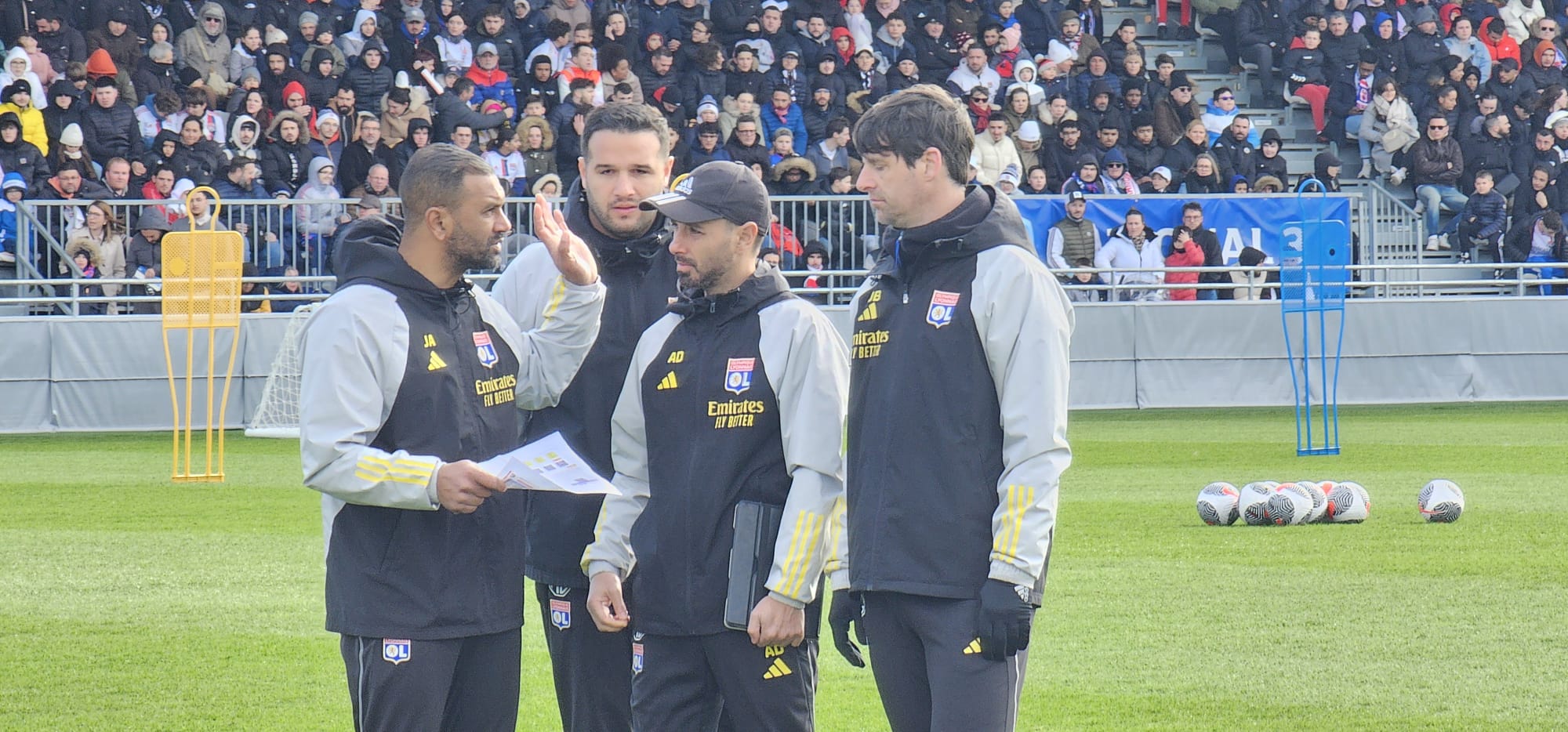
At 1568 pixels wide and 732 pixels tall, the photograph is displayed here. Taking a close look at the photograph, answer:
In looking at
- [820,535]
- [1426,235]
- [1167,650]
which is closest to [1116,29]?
[1426,235]

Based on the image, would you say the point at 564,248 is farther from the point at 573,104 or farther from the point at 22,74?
the point at 573,104

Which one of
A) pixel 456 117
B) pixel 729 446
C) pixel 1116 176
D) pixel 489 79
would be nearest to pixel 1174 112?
pixel 1116 176

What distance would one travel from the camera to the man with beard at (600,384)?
202 inches

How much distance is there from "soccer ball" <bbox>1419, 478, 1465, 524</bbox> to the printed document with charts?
27.7 ft

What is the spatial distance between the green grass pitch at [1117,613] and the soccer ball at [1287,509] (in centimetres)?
23

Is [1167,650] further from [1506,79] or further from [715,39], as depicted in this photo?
[1506,79]

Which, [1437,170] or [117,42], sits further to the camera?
[1437,170]

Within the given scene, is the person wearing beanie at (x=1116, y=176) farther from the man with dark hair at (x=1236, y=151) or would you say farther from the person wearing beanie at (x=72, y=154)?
the person wearing beanie at (x=72, y=154)

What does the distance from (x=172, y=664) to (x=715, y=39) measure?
18.2 metres

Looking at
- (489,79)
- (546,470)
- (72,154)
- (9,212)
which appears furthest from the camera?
(489,79)

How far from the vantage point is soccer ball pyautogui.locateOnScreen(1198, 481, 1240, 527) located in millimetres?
11680

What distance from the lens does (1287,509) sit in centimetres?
1176

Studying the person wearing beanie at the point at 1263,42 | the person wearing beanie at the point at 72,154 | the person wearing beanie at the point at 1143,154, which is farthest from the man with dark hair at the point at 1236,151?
the person wearing beanie at the point at 72,154

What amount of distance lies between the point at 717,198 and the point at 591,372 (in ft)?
2.69
